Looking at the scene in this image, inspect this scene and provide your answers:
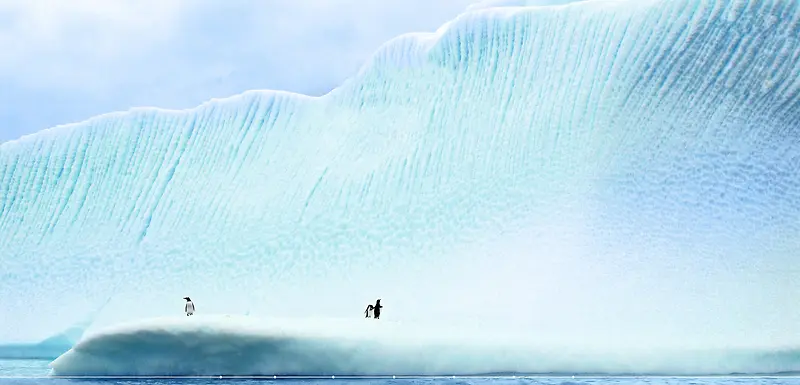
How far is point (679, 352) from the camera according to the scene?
1062cm

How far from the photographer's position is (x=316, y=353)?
9781 millimetres

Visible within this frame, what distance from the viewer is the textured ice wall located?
12109 mm

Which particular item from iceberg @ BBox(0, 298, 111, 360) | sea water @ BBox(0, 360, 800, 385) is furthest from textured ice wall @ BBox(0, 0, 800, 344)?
sea water @ BBox(0, 360, 800, 385)

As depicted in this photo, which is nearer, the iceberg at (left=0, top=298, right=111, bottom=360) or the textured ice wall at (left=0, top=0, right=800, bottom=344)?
the textured ice wall at (left=0, top=0, right=800, bottom=344)

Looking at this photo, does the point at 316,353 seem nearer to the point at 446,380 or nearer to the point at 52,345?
the point at 446,380

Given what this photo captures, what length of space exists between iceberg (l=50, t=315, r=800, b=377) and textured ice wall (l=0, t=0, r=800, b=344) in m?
1.23

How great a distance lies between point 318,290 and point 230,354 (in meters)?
4.18

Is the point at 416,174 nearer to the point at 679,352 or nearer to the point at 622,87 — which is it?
the point at 622,87

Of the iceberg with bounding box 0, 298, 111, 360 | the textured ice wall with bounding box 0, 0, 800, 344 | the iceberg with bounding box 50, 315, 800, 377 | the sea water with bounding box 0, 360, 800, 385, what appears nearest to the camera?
the sea water with bounding box 0, 360, 800, 385

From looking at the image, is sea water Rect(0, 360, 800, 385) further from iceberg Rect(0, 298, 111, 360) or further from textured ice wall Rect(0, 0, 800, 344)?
iceberg Rect(0, 298, 111, 360)

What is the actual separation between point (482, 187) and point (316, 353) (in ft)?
14.4

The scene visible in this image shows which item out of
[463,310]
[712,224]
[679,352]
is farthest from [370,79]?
[679,352]

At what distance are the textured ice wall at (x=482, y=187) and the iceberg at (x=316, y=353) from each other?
1225 mm

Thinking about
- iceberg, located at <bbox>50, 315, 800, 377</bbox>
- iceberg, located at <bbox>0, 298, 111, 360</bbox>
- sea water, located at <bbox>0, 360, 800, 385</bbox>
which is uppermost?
iceberg, located at <bbox>0, 298, 111, 360</bbox>
